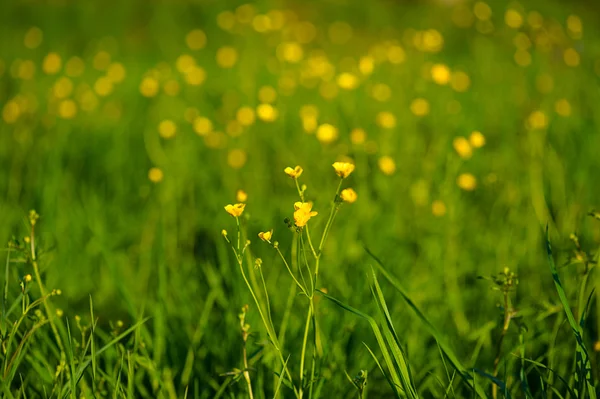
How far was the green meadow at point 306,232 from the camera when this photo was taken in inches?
45.1

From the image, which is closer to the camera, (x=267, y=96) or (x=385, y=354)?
(x=385, y=354)

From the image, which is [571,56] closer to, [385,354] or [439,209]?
[439,209]

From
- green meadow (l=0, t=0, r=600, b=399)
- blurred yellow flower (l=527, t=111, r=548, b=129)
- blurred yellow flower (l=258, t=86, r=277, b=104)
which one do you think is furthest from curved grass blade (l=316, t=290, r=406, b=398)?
blurred yellow flower (l=258, t=86, r=277, b=104)

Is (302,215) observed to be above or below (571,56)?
above

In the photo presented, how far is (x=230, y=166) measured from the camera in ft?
7.74

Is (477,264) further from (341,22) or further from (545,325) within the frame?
(341,22)

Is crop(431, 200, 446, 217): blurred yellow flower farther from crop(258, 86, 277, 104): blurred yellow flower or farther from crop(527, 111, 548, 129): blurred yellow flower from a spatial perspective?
crop(258, 86, 277, 104): blurred yellow flower

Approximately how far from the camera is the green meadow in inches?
45.1

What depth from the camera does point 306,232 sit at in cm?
99

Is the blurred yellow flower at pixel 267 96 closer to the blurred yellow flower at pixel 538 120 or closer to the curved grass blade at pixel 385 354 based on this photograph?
the blurred yellow flower at pixel 538 120

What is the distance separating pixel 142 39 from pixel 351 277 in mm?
4440

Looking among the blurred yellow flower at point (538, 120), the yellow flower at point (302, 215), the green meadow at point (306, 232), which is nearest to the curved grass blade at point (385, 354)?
the green meadow at point (306, 232)

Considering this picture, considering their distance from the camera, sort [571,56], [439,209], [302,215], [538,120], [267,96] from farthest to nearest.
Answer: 1. [571,56]
2. [267,96]
3. [538,120]
4. [439,209]
5. [302,215]

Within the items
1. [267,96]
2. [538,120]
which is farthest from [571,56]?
[267,96]
